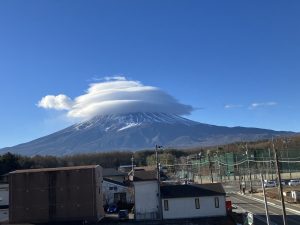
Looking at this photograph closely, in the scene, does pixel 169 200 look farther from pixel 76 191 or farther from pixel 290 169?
pixel 290 169

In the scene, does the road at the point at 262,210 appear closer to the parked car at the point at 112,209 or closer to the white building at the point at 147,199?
the white building at the point at 147,199

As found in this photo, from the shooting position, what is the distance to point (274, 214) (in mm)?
48469

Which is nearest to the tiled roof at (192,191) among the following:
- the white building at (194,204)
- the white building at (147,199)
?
the white building at (194,204)

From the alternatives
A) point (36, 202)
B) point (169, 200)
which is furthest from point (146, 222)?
point (36, 202)

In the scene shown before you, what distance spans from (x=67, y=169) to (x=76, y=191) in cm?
273

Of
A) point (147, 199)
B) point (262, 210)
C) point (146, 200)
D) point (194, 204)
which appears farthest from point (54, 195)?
point (262, 210)

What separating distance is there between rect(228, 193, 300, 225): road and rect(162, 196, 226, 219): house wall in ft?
13.2

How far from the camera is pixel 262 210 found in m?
52.2

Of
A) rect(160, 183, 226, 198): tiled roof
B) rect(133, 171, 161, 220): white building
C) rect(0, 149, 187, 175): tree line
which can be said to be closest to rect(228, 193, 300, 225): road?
rect(160, 183, 226, 198): tiled roof

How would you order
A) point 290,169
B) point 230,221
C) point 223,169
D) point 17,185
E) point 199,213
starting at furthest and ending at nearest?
point 223,169, point 290,169, point 17,185, point 199,213, point 230,221

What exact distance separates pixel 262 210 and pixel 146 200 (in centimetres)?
1298

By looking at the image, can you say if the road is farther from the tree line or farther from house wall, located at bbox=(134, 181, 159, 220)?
the tree line

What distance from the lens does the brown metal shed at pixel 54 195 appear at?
5116 cm

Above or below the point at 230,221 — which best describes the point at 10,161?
above
